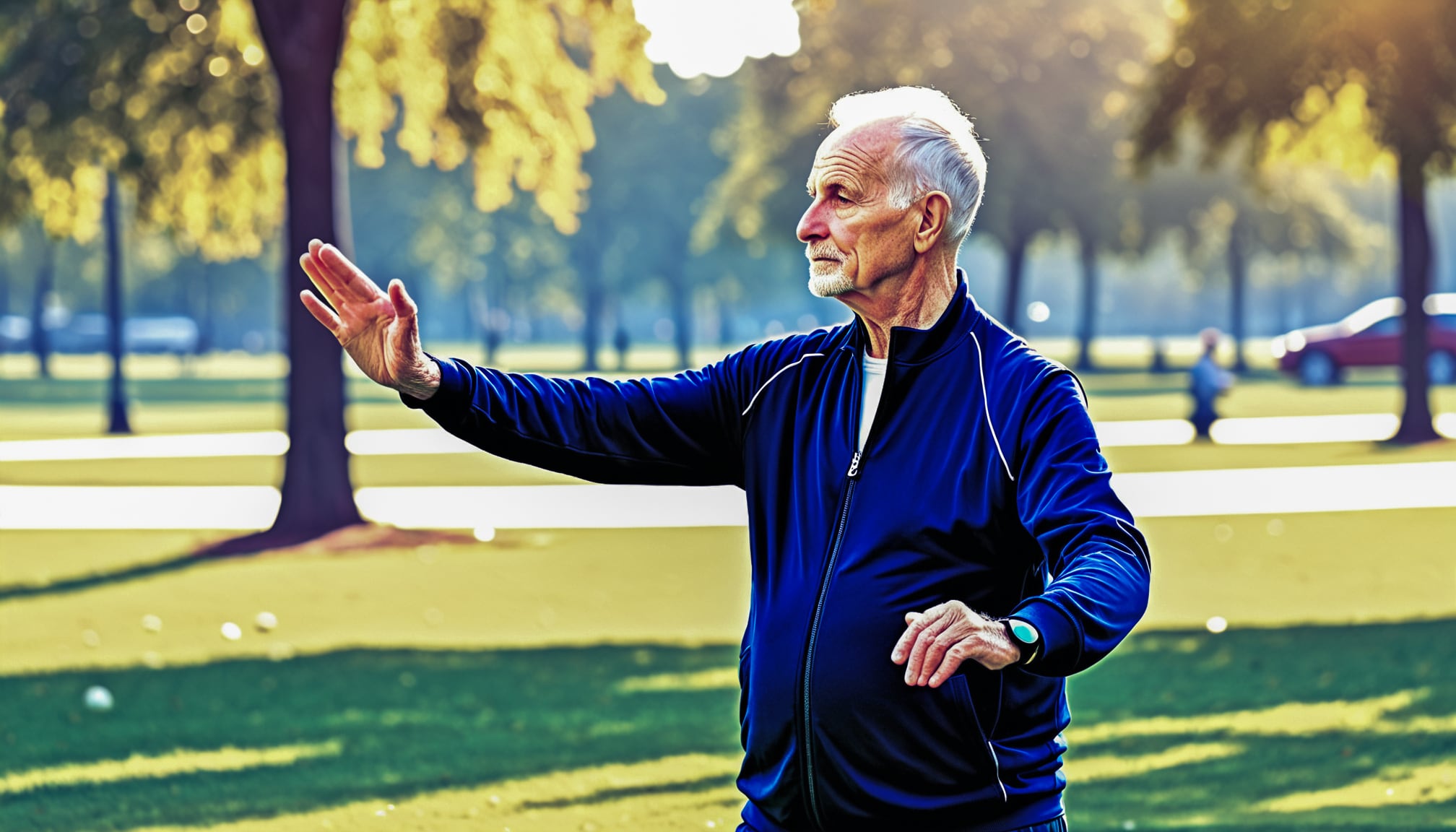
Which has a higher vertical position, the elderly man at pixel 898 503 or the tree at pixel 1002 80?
the tree at pixel 1002 80

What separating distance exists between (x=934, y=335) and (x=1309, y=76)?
1913cm

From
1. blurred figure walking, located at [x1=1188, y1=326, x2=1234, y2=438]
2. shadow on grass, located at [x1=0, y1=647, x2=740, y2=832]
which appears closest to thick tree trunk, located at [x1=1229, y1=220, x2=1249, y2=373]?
blurred figure walking, located at [x1=1188, y1=326, x2=1234, y2=438]

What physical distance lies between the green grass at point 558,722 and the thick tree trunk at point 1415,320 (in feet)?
48.1

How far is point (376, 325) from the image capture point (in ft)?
10.7

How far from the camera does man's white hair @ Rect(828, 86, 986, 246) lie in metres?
3.07

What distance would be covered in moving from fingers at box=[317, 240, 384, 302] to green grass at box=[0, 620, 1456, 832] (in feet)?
13.3

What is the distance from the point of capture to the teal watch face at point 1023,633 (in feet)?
8.41

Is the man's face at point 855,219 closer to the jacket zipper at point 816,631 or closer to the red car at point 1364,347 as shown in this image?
the jacket zipper at point 816,631

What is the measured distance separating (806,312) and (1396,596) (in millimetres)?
97158

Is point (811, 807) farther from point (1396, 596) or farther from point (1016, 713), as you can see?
point (1396, 596)

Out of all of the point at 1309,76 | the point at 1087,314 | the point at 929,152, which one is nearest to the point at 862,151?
the point at 929,152

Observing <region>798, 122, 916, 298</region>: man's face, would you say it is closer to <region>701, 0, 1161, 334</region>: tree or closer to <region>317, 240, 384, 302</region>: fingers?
<region>317, 240, 384, 302</region>: fingers

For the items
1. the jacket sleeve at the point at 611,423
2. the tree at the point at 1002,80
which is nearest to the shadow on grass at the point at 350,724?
the jacket sleeve at the point at 611,423

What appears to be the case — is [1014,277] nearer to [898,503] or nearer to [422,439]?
[422,439]
